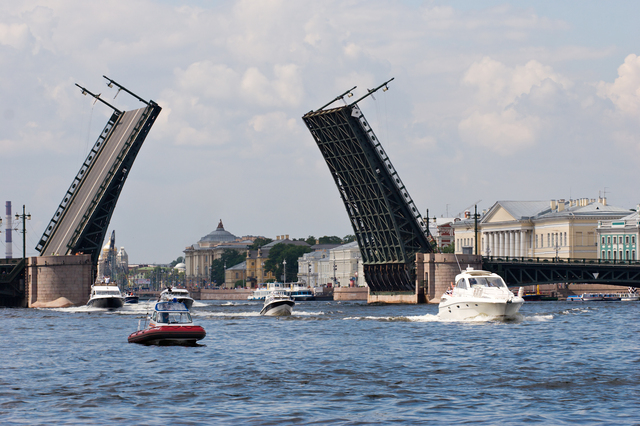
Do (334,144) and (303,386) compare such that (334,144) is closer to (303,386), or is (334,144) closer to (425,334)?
(425,334)

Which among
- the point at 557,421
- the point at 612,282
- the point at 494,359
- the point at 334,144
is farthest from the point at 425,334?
the point at 612,282

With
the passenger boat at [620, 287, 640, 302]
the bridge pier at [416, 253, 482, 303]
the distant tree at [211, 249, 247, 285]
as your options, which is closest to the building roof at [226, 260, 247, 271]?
the distant tree at [211, 249, 247, 285]

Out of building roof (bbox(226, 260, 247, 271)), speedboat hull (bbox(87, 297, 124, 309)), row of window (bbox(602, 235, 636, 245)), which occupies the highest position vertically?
row of window (bbox(602, 235, 636, 245))

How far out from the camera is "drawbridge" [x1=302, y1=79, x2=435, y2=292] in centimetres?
4516

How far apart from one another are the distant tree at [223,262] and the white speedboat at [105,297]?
115056 millimetres

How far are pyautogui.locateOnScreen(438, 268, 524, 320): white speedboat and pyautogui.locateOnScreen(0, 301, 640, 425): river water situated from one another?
1.07 m

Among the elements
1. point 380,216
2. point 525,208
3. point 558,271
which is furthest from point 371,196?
point 525,208

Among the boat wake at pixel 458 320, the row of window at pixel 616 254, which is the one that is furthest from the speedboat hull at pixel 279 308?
the row of window at pixel 616 254

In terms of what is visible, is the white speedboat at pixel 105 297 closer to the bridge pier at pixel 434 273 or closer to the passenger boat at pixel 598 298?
the bridge pier at pixel 434 273

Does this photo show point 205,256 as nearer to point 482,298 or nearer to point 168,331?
point 482,298

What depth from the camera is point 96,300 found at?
168 feet

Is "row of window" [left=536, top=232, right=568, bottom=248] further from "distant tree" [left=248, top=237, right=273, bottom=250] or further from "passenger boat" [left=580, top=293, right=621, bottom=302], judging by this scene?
"distant tree" [left=248, top=237, right=273, bottom=250]

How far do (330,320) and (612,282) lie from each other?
2575cm

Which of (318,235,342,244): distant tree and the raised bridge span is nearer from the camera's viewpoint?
the raised bridge span
